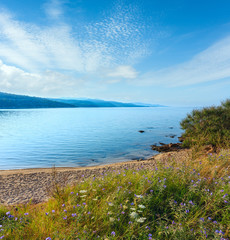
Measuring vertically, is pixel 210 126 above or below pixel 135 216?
above

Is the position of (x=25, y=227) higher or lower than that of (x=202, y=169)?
lower

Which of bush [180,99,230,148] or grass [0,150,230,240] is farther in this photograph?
bush [180,99,230,148]

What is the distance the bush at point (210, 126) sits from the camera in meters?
14.5

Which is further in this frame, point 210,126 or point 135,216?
point 210,126

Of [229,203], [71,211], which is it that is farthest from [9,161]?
[229,203]

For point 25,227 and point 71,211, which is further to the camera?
point 71,211

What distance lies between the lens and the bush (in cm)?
1455

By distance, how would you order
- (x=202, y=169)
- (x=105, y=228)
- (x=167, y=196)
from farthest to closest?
(x=202, y=169) < (x=167, y=196) < (x=105, y=228)

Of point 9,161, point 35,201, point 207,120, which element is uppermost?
point 207,120

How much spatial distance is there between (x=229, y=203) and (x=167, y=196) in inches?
55.5

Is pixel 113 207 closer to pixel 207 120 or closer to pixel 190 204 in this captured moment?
pixel 190 204

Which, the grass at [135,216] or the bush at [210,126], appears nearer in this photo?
the grass at [135,216]

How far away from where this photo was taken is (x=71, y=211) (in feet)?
12.2

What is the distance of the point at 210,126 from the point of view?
15344 millimetres
